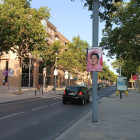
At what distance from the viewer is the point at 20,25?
61.7 feet

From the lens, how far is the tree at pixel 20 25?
18.9 metres

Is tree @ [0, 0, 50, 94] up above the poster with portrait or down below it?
above

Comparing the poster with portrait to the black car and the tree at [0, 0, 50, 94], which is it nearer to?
the black car

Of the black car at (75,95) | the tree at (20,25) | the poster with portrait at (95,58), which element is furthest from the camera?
the tree at (20,25)

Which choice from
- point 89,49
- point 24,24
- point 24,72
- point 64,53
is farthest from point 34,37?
point 24,72

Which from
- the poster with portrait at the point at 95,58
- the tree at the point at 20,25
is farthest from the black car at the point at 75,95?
the tree at the point at 20,25

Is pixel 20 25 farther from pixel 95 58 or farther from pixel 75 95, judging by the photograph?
pixel 95 58

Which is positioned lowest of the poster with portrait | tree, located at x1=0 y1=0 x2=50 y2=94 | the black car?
the black car

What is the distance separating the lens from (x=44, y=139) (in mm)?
5457

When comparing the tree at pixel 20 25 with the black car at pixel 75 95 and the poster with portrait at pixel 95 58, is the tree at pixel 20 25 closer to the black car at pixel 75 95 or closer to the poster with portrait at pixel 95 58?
the black car at pixel 75 95

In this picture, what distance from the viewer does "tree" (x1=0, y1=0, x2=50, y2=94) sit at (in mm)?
18878

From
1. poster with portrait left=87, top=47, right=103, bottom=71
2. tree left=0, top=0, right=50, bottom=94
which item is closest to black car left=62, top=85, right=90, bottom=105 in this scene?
poster with portrait left=87, top=47, right=103, bottom=71

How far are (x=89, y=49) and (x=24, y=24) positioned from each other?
1342 centimetres

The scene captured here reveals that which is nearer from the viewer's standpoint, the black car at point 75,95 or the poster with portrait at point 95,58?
the poster with portrait at point 95,58
